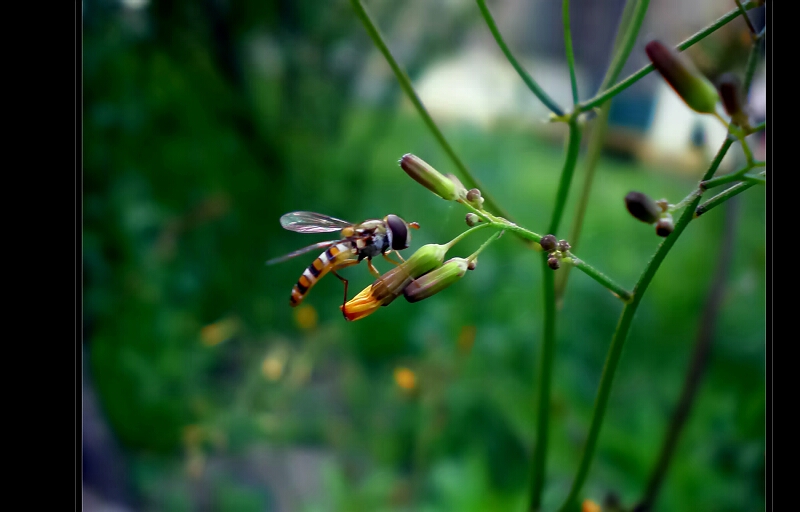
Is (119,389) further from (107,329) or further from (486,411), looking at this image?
(486,411)

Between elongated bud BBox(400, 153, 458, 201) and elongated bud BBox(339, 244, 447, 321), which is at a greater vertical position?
elongated bud BBox(400, 153, 458, 201)

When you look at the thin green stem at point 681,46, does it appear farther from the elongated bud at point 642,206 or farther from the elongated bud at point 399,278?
the elongated bud at point 399,278

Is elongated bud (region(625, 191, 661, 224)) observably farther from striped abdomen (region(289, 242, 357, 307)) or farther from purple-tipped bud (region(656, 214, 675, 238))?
striped abdomen (region(289, 242, 357, 307))

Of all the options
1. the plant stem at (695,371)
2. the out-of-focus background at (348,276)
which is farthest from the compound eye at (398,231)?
the out-of-focus background at (348,276)

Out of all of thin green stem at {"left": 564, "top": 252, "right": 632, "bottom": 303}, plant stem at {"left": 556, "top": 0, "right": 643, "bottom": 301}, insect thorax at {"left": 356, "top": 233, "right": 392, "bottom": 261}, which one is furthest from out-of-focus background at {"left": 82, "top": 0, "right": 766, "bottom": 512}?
thin green stem at {"left": 564, "top": 252, "right": 632, "bottom": 303}

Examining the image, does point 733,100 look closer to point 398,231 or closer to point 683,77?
point 683,77
